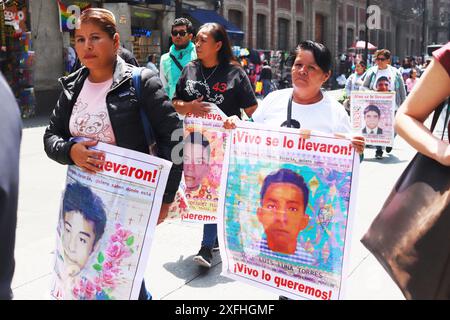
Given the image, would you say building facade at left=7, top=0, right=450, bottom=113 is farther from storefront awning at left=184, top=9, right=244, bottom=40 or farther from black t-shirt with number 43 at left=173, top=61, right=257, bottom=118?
black t-shirt with number 43 at left=173, top=61, right=257, bottom=118

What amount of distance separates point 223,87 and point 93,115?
167 cm

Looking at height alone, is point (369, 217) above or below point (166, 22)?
below

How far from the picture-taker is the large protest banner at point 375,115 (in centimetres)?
934

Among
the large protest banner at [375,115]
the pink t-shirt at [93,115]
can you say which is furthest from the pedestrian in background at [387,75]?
the pink t-shirt at [93,115]

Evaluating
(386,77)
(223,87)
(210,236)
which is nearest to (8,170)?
(223,87)

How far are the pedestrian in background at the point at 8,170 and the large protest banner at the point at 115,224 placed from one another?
4.15 ft

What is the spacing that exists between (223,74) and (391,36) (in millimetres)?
54454

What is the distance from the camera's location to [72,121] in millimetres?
2867

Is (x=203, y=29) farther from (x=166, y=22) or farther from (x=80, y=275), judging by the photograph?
(x=166, y=22)

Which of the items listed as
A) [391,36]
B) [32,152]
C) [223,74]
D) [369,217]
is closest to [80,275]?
[223,74]

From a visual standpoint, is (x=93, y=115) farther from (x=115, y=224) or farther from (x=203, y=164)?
(x=203, y=164)

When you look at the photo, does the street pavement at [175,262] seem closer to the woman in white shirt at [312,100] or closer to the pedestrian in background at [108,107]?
the woman in white shirt at [312,100]

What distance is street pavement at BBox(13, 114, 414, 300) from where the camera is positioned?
12.7ft

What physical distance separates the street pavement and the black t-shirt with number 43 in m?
1.28
